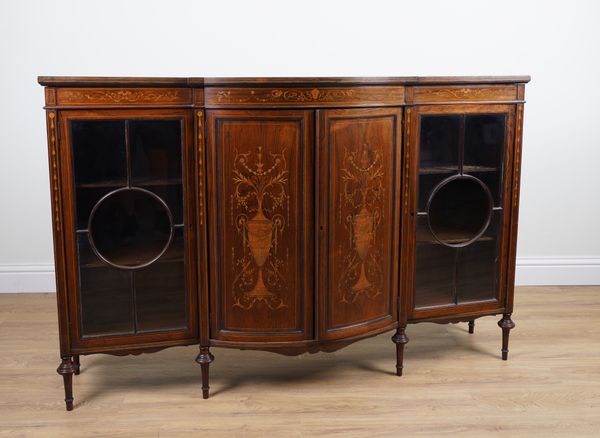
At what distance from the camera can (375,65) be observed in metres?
3.93

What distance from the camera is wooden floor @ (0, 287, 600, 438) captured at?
8.47 feet

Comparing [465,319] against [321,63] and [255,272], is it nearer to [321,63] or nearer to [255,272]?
[255,272]

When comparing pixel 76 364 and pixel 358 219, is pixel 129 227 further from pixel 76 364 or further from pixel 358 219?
pixel 358 219

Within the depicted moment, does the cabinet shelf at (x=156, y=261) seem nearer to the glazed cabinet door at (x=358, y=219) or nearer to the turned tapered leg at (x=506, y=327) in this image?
the glazed cabinet door at (x=358, y=219)

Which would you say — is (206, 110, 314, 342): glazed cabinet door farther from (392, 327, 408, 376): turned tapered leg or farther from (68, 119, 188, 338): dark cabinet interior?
(392, 327, 408, 376): turned tapered leg

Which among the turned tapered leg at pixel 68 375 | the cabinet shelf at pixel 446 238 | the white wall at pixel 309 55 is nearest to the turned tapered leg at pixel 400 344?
the cabinet shelf at pixel 446 238

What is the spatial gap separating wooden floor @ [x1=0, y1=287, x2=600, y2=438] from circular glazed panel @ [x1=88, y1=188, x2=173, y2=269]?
1.72ft

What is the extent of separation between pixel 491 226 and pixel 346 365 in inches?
31.4

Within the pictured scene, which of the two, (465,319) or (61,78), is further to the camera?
(465,319)

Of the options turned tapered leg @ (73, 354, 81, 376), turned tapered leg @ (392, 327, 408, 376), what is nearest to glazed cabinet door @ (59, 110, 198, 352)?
turned tapered leg @ (73, 354, 81, 376)

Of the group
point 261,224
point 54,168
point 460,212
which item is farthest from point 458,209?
point 54,168

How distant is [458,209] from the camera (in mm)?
3062

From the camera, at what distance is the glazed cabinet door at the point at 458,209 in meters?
2.90

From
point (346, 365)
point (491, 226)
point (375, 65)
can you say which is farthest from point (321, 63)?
point (346, 365)
